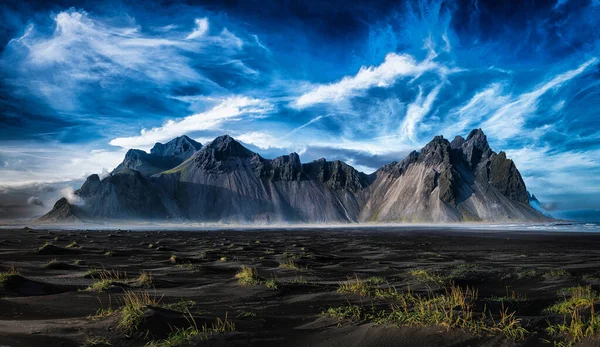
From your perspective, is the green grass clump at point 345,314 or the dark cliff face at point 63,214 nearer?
the green grass clump at point 345,314

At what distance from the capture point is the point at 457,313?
23.7ft

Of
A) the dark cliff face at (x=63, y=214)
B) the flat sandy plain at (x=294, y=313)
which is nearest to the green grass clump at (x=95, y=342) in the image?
the flat sandy plain at (x=294, y=313)

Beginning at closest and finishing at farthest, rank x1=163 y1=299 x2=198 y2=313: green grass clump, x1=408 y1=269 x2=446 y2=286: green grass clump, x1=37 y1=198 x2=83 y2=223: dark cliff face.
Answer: x1=163 y1=299 x2=198 y2=313: green grass clump < x1=408 y1=269 x2=446 y2=286: green grass clump < x1=37 y1=198 x2=83 y2=223: dark cliff face

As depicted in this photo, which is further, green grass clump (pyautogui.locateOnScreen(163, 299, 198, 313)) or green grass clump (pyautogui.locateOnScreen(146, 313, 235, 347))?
green grass clump (pyautogui.locateOnScreen(163, 299, 198, 313))

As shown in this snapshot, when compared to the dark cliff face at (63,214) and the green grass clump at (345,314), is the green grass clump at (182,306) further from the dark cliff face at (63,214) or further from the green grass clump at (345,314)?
the dark cliff face at (63,214)

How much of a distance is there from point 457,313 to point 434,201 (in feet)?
609

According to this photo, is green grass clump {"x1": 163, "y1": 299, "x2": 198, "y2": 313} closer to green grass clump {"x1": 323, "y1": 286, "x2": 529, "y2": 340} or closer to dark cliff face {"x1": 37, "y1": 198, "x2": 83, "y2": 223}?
green grass clump {"x1": 323, "y1": 286, "x2": 529, "y2": 340}

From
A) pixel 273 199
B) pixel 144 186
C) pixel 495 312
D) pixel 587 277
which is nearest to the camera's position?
pixel 495 312

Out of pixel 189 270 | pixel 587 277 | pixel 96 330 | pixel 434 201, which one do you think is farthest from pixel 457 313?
pixel 434 201

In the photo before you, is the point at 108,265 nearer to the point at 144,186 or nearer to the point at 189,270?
the point at 189,270

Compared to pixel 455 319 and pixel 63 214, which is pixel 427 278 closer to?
pixel 455 319

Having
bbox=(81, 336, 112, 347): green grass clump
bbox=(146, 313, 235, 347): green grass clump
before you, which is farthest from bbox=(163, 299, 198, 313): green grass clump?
bbox=(81, 336, 112, 347): green grass clump

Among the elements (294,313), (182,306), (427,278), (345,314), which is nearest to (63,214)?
(182,306)

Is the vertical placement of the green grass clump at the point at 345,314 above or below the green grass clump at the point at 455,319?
below
